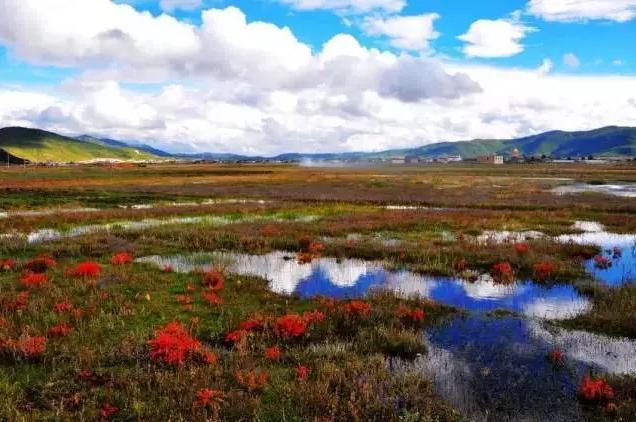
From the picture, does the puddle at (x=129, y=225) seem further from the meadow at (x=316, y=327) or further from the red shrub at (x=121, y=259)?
the red shrub at (x=121, y=259)

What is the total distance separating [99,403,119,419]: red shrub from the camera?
9430mm

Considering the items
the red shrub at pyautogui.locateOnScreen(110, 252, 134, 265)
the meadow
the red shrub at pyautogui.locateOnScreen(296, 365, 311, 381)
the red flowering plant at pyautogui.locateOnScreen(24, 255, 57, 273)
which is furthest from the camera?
the red shrub at pyautogui.locateOnScreen(110, 252, 134, 265)

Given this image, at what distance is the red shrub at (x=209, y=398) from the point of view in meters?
9.71

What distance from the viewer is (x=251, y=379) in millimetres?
10656

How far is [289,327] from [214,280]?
6.72 metres

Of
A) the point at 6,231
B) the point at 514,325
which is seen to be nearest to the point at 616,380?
the point at 514,325

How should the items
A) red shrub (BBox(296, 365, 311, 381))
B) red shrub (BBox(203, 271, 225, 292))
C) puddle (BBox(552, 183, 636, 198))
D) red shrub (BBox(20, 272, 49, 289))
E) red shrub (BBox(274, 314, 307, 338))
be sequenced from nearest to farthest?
1. red shrub (BBox(296, 365, 311, 381))
2. red shrub (BBox(274, 314, 307, 338))
3. red shrub (BBox(20, 272, 49, 289))
4. red shrub (BBox(203, 271, 225, 292))
5. puddle (BBox(552, 183, 636, 198))

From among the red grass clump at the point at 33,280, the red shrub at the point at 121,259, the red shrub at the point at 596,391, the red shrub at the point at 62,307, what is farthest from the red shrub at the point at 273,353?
the red shrub at the point at 121,259

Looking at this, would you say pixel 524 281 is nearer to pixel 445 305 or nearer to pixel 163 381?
pixel 445 305

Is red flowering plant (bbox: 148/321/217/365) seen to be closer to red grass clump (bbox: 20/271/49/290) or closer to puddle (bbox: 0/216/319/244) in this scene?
red grass clump (bbox: 20/271/49/290)

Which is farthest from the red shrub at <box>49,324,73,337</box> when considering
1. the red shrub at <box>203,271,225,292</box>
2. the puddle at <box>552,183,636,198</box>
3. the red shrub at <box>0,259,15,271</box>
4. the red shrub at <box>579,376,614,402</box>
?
the puddle at <box>552,183,636,198</box>

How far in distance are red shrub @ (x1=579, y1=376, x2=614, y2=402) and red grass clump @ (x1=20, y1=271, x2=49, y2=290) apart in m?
18.1

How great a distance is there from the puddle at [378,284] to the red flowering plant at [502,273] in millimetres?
447

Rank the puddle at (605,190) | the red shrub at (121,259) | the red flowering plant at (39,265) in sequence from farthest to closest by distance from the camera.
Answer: the puddle at (605,190), the red shrub at (121,259), the red flowering plant at (39,265)
